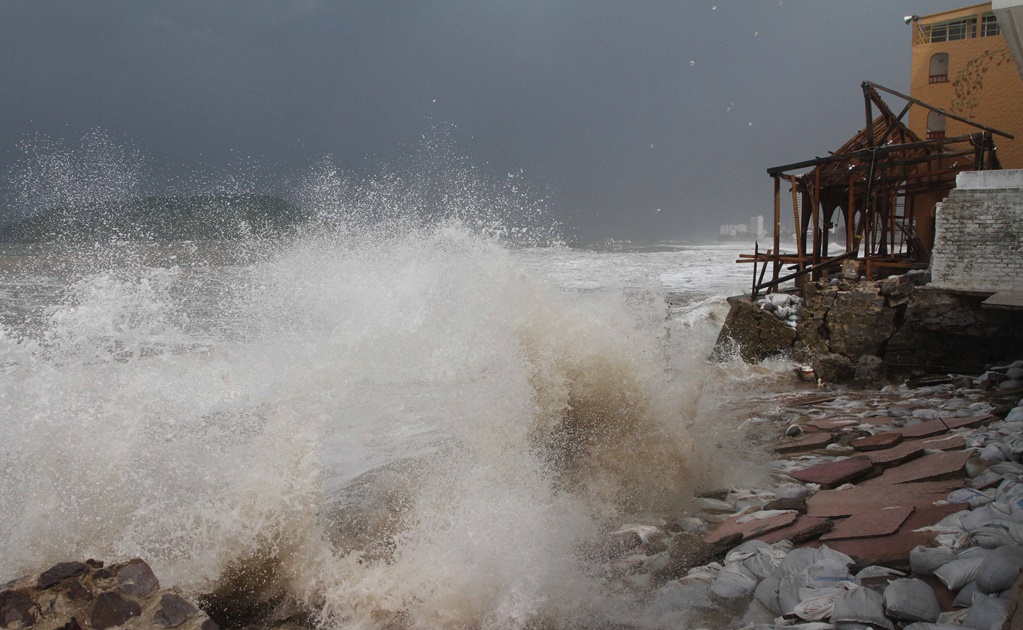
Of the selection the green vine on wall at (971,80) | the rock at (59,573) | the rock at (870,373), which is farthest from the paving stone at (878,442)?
the green vine on wall at (971,80)

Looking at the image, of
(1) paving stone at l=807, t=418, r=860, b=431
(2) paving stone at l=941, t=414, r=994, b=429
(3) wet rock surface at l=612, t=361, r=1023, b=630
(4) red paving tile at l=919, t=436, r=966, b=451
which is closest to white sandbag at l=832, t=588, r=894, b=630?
(3) wet rock surface at l=612, t=361, r=1023, b=630

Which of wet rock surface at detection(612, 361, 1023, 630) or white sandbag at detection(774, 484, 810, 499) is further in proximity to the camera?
white sandbag at detection(774, 484, 810, 499)

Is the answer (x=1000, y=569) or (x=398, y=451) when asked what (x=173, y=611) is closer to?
(x=398, y=451)

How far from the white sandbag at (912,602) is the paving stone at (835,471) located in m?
2.19

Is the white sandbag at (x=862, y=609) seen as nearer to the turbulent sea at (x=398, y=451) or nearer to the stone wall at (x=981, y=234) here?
the turbulent sea at (x=398, y=451)

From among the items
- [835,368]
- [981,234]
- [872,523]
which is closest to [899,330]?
[835,368]

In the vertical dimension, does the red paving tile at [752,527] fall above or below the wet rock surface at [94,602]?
below

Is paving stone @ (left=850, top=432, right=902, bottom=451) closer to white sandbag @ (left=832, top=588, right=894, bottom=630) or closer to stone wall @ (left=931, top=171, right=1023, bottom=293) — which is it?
white sandbag @ (left=832, top=588, right=894, bottom=630)

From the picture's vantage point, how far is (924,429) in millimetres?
5730

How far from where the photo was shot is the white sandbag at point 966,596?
8.45ft

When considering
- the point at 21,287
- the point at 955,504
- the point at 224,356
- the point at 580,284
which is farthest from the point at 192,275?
the point at 955,504

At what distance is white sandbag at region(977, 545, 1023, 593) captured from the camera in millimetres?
2545

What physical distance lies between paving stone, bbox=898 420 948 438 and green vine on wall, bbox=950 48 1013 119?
16335 millimetres

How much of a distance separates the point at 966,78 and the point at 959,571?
67.0 ft
